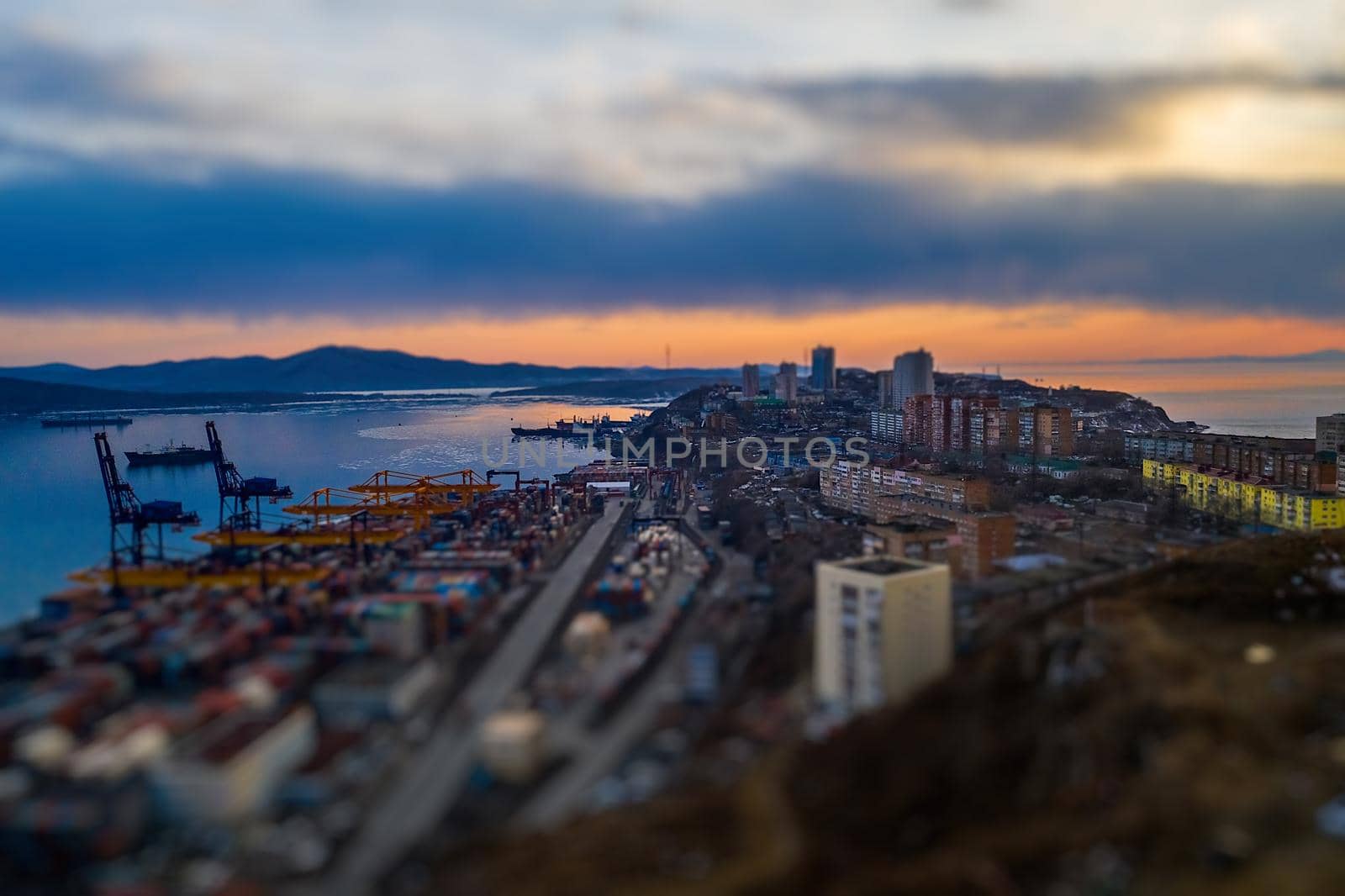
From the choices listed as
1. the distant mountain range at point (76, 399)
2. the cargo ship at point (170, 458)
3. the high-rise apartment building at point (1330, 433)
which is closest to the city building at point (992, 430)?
the high-rise apartment building at point (1330, 433)

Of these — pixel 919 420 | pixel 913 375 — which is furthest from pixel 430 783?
pixel 913 375

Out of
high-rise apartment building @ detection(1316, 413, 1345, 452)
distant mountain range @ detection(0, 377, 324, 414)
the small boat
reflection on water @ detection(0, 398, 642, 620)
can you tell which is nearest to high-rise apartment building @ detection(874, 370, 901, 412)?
reflection on water @ detection(0, 398, 642, 620)

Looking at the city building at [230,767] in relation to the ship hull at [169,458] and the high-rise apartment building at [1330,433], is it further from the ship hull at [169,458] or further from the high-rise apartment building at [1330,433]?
the ship hull at [169,458]

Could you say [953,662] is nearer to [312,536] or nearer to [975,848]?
[975,848]

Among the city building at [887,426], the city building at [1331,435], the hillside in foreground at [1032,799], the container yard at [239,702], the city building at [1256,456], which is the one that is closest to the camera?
the hillside in foreground at [1032,799]

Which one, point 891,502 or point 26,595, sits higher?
point 891,502

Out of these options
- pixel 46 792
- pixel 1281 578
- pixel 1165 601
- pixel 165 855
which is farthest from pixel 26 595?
pixel 1281 578
